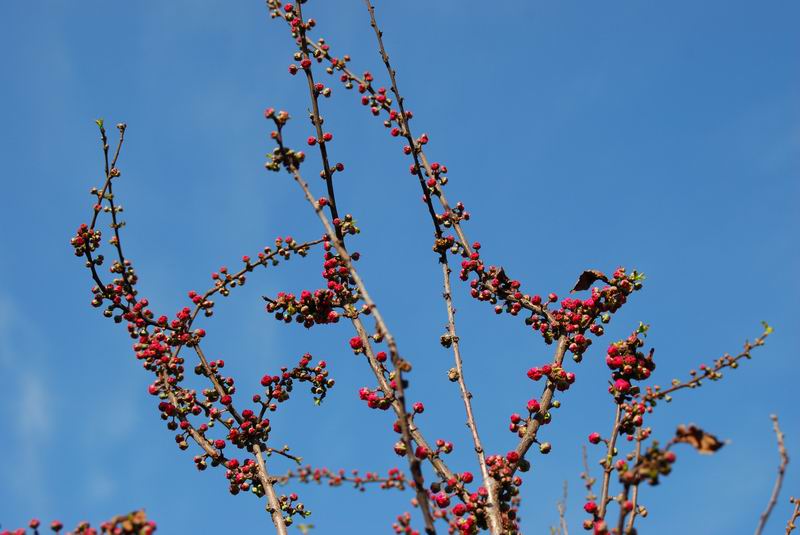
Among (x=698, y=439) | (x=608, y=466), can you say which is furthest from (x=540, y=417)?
(x=698, y=439)

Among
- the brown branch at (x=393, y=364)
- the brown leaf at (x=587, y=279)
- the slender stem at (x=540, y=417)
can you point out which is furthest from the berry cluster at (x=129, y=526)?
the brown leaf at (x=587, y=279)

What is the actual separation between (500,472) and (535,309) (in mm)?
1869

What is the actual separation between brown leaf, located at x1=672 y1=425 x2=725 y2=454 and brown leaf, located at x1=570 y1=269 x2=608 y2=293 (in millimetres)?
3142

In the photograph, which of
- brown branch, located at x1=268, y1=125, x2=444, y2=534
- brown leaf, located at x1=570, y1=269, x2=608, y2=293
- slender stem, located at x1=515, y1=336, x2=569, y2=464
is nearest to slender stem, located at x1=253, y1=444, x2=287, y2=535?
brown branch, located at x1=268, y1=125, x2=444, y2=534

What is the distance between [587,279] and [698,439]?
325cm

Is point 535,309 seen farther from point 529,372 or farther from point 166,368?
point 166,368

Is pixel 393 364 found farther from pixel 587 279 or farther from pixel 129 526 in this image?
pixel 587 279

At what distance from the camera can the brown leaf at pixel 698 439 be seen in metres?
3.69

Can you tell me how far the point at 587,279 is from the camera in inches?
271

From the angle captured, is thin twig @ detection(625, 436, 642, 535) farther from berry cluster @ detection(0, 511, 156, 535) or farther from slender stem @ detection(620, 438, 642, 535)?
berry cluster @ detection(0, 511, 156, 535)

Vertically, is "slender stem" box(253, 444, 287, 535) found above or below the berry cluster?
above

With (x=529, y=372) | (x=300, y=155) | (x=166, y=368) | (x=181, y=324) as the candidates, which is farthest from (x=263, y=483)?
(x=300, y=155)

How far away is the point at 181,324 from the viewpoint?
693 centimetres

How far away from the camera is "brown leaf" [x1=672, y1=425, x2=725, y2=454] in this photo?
3693 millimetres
